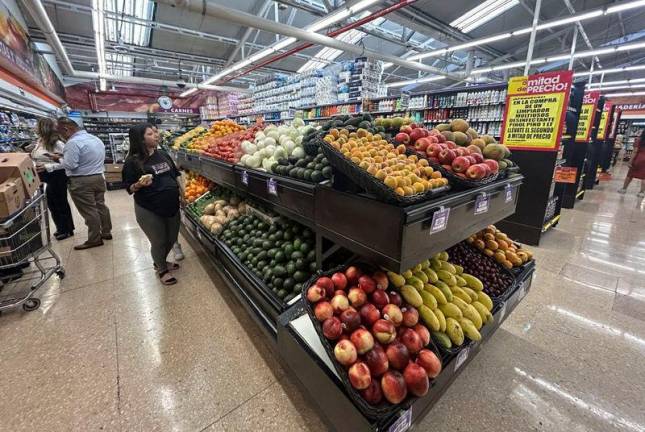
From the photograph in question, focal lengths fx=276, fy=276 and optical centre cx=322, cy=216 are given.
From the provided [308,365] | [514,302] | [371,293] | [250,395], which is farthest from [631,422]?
[250,395]

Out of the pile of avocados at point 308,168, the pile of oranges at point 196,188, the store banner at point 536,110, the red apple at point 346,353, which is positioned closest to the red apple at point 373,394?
the red apple at point 346,353

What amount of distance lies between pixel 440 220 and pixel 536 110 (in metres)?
3.49

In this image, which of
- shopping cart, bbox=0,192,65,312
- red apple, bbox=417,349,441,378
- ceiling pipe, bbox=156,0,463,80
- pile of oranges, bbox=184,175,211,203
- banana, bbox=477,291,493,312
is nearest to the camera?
red apple, bbox=417,349,441,378

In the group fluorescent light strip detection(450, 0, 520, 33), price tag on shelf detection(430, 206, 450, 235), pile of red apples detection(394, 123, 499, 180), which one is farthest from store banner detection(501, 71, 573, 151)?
fluorescent light strip detection(450, 0, 520, 33)

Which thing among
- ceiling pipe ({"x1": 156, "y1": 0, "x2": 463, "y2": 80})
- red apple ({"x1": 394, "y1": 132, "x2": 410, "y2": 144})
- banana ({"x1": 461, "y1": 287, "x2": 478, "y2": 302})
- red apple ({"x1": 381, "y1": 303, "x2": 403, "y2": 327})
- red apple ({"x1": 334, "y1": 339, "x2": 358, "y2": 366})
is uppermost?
ceiling pipe ({"x1": 156, "y1": 0, "x2": 463, "y2": 80})

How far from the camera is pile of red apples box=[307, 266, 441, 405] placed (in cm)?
100

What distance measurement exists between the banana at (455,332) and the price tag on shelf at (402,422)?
0.40m

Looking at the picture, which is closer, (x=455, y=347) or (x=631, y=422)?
(x=455, y=347)

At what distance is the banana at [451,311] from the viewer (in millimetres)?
1342

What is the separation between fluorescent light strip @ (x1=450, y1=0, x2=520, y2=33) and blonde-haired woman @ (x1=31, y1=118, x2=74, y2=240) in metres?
9.96

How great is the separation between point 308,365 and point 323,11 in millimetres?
8004

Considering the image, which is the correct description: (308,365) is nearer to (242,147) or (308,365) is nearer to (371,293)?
(371,293)

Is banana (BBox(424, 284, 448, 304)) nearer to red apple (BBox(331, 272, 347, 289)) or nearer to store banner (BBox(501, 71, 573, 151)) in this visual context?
red apple (BBox(331, 272, 347, 289))

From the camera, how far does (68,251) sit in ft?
11.7
